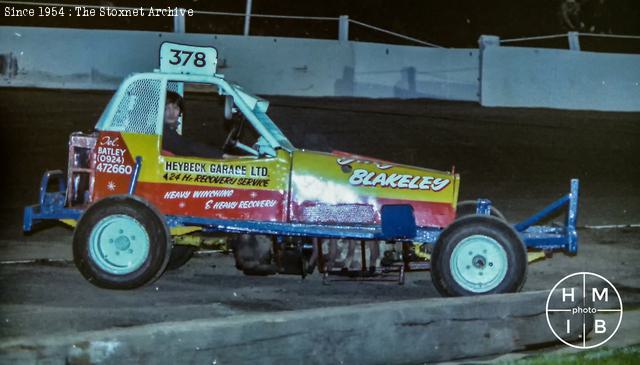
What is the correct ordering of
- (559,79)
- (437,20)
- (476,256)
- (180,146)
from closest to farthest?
Result: (476,256), (180,146), (559,79), (437,20)

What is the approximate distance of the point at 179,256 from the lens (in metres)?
9.41

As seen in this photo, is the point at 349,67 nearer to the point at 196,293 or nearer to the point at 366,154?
the point at 366,154

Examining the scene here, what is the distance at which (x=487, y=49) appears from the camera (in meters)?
22.1

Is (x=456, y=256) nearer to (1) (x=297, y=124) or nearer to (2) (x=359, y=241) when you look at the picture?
(2) (x=359, y=241)

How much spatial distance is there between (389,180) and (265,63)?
42.8 feet

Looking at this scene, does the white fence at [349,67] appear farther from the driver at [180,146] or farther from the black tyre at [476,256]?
the black tyre at [476,256]

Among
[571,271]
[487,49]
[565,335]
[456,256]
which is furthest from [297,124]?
[565,335]

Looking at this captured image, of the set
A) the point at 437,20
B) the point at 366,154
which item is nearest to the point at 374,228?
the point at 366,154

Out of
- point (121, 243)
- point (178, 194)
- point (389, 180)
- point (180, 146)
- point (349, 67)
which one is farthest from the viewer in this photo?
point (349, 67)

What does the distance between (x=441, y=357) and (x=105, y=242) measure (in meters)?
2.98

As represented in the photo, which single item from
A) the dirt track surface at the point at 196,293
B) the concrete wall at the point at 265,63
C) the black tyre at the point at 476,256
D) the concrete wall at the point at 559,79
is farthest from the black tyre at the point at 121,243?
the concrete wall at the point at 559,79

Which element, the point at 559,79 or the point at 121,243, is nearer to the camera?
the point at 121,243

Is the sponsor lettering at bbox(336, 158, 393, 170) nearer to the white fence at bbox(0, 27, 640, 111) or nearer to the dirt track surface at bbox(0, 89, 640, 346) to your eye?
the dirt track surface at bbox(0, 89, 640, 346)

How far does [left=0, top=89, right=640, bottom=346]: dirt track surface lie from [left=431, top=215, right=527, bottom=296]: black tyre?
70 cm
